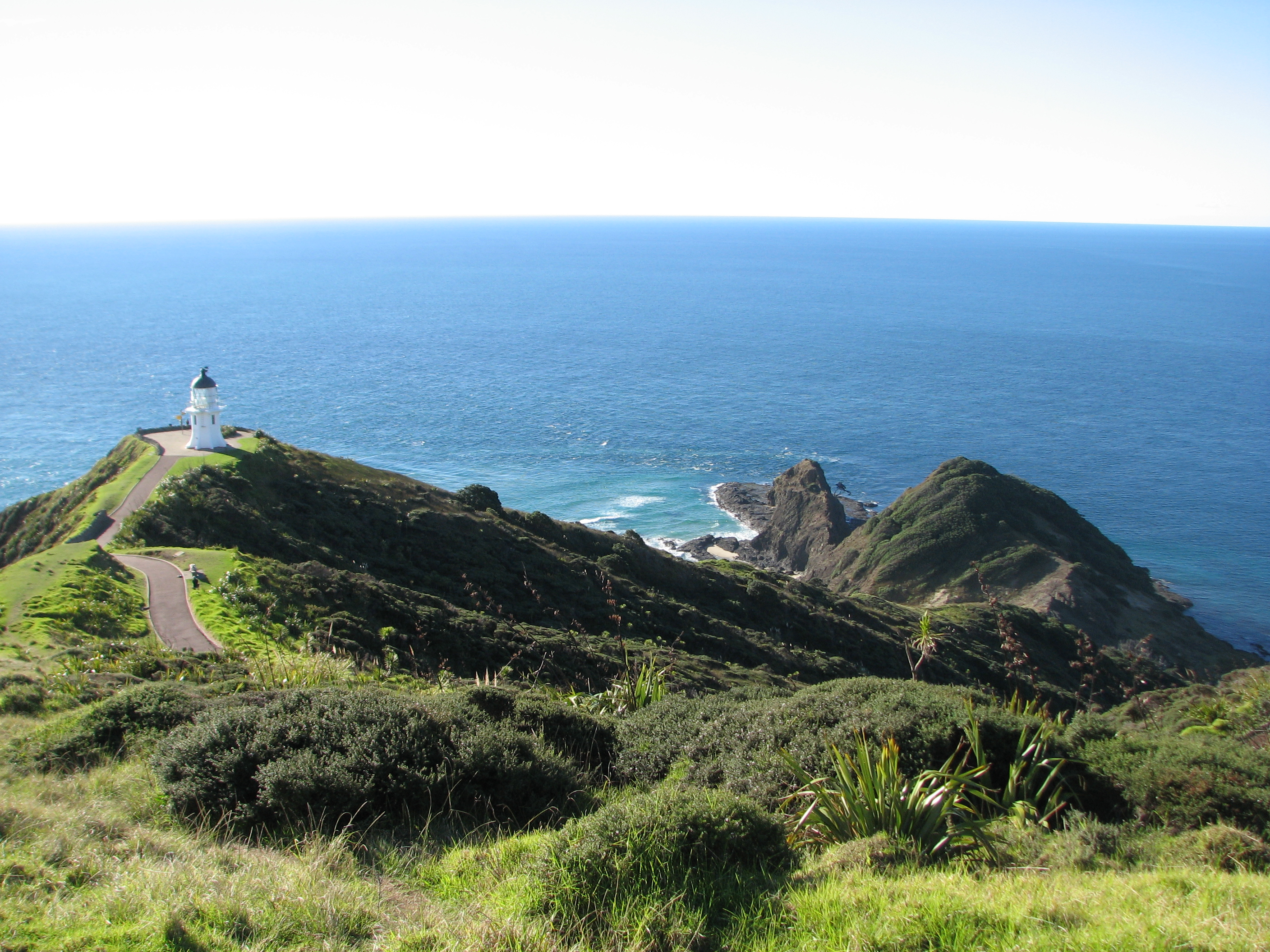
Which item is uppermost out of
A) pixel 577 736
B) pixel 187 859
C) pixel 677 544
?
pixel 187 859

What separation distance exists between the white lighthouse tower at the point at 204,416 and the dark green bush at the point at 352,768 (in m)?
34.4

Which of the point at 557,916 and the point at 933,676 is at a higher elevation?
the point at 557,916

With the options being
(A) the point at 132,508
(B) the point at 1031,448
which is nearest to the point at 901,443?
(B) the point at 1031,448

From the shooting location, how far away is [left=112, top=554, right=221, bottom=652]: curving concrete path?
66.4 feet

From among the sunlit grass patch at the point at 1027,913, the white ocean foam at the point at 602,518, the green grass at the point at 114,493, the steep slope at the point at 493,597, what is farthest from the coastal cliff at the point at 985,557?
the sunlit grass patch at the point at 1027,913

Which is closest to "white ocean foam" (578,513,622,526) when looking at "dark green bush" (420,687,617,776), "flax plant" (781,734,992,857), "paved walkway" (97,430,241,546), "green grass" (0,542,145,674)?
"paved walkway" (97,430,241,546)

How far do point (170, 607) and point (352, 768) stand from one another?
1752 cm

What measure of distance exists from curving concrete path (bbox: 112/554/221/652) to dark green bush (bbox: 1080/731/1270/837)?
17185mm

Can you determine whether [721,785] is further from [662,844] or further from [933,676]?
[933,676]

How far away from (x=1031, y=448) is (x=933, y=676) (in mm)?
61676

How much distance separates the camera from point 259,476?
37562 mm

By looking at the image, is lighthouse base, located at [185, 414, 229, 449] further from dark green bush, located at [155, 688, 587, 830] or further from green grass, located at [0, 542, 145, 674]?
dark green bush, located at [155, 688, 587, 830]

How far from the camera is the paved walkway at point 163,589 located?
20469 millimetres

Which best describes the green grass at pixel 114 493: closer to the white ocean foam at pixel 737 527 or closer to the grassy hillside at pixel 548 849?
the grassy hillside at pixel 548 849
